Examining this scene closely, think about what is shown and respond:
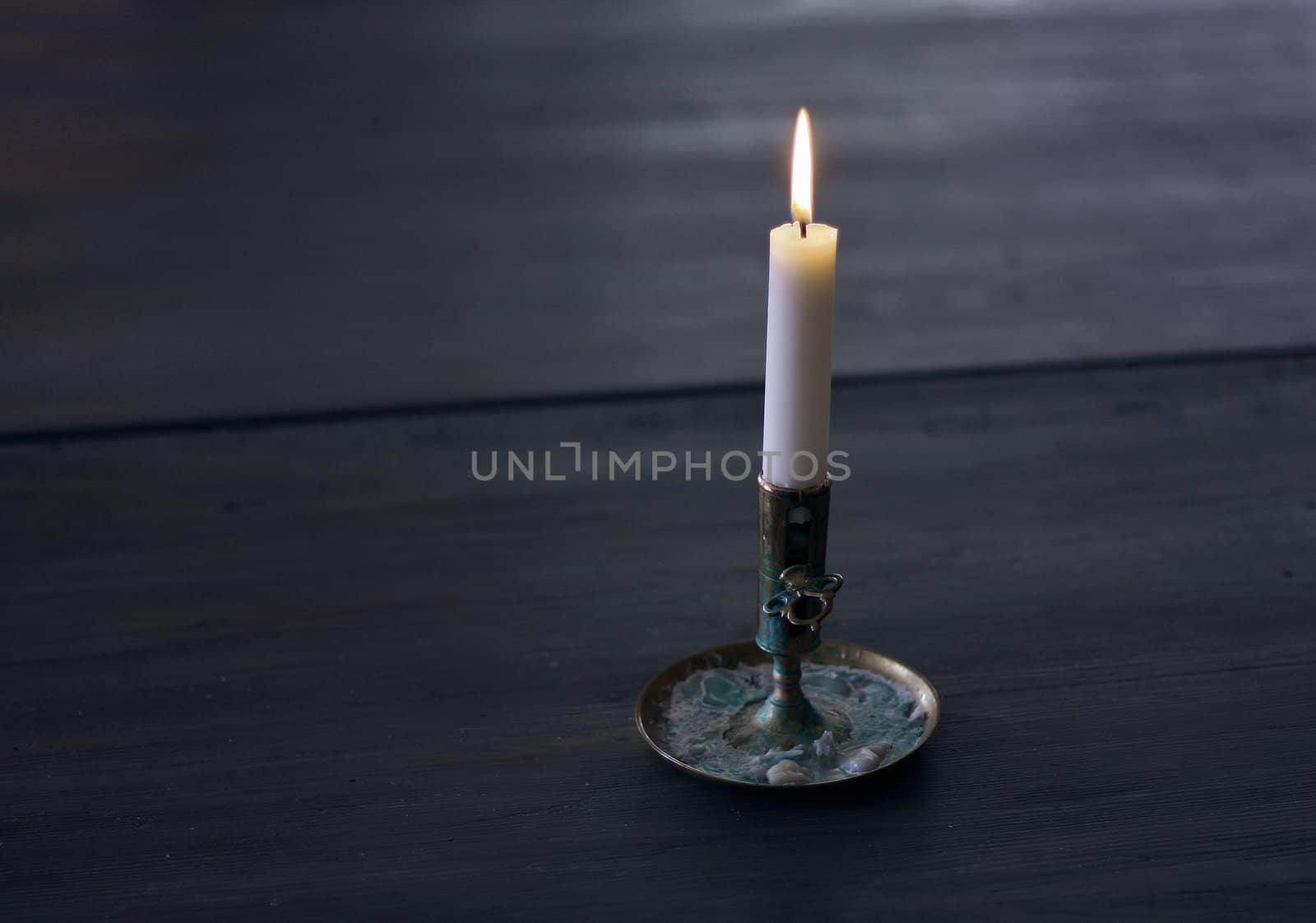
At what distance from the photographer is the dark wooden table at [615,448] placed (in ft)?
2.12

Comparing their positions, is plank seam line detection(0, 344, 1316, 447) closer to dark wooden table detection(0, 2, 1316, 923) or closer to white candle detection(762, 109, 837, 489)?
dark wooden table detection(0, 2, 1316, 923)

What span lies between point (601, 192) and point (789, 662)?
3.11 feet

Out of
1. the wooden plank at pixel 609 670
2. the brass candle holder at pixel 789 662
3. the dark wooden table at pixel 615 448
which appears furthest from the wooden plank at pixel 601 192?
the brass candle holder at pixel 789 662

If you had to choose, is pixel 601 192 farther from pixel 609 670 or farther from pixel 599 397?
pixel 609 670

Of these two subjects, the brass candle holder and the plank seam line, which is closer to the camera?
the brass candle holder

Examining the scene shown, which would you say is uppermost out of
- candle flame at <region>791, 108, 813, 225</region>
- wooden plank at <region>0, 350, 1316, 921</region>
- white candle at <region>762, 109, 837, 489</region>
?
candle flame at <region>791, 108, 813, 225</region>

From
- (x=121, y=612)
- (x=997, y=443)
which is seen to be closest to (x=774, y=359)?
(x=121, y=612)

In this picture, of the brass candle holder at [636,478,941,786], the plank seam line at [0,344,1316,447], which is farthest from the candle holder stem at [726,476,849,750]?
the plank seam line at [0,344,1316,447]

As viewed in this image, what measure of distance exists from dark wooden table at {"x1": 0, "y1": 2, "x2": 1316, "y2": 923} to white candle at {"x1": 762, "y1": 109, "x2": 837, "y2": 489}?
18 centimetres

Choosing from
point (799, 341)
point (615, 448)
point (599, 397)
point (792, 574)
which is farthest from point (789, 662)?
point (599, 397)

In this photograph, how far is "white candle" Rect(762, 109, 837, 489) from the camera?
0.61 m

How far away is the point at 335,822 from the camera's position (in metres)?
0.66

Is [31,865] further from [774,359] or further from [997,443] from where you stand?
[997,443]

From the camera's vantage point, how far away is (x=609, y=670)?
82 cm
